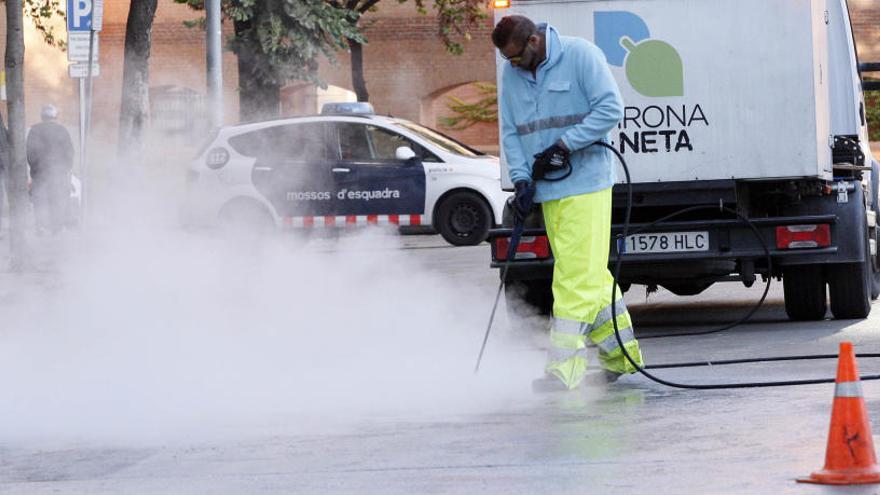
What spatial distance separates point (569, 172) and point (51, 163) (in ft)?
57.5

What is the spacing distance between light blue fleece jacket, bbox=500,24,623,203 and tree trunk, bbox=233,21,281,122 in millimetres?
21795

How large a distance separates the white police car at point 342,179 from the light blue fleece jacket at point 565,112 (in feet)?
44.5

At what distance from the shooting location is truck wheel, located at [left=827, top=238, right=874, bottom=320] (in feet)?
37.1

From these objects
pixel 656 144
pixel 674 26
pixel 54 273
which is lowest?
pixel 54 273

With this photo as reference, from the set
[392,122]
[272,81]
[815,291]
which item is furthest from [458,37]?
[815,291]

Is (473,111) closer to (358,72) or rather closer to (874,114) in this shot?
(358,72)

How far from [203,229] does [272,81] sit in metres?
8.28

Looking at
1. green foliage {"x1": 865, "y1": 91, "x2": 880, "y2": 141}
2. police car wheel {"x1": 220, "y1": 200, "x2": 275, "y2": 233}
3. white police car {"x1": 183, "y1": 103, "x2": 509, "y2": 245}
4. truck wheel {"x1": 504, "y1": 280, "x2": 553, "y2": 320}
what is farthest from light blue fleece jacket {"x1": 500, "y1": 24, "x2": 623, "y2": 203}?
green foliage {"x1": 865, "y1": 91, "x2": 880, "y2": 141}

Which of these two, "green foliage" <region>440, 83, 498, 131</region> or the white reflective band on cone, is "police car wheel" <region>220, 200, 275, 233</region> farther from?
"green foliage" <region>440, 83, 498, 131</region>

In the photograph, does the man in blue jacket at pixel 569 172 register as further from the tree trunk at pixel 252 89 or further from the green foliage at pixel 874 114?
the green foliage at pixel 874 114

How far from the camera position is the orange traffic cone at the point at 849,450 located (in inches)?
224

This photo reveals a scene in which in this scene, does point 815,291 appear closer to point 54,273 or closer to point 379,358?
point 379,358

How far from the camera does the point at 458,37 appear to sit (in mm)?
40688

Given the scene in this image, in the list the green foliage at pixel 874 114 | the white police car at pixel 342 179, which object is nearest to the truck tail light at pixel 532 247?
the white police car at pixel 342 179
